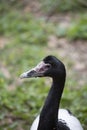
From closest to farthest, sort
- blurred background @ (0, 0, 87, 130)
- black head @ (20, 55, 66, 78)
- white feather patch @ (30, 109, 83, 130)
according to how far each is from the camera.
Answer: black head @ (20, 55, 66, 78), white feather patch @ (30, 109, 83, 130), blurred background @ (0, 0, 87, 130)

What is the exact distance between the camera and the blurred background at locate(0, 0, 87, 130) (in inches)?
228

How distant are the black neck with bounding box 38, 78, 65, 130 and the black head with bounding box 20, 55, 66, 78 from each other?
9 cm

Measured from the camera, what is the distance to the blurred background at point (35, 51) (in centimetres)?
579

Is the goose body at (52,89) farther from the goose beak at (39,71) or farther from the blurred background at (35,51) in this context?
the blurred background at (35,51)

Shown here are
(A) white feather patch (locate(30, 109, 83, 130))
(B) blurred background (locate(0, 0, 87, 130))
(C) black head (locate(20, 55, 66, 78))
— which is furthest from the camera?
(B) blurred background (locate(0, 0, 87, 130))

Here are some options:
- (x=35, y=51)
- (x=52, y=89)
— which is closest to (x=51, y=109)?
(x=52, y=89)

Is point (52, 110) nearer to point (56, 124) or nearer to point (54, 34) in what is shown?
point (56, 124)

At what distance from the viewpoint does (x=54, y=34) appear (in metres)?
8.06

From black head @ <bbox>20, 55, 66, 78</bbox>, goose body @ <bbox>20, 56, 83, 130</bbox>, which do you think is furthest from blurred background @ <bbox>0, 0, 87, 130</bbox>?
black head @ <bbox>20, 55, 66, 78</bbox>

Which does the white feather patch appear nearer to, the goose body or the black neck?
the goose body

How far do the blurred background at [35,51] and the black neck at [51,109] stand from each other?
0.86 m

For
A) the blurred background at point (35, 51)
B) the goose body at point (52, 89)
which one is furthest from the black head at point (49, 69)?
the blurred background at point (35, 51)

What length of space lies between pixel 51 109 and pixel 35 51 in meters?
3.05

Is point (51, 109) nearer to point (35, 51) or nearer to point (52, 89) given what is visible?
point (52, 89)
